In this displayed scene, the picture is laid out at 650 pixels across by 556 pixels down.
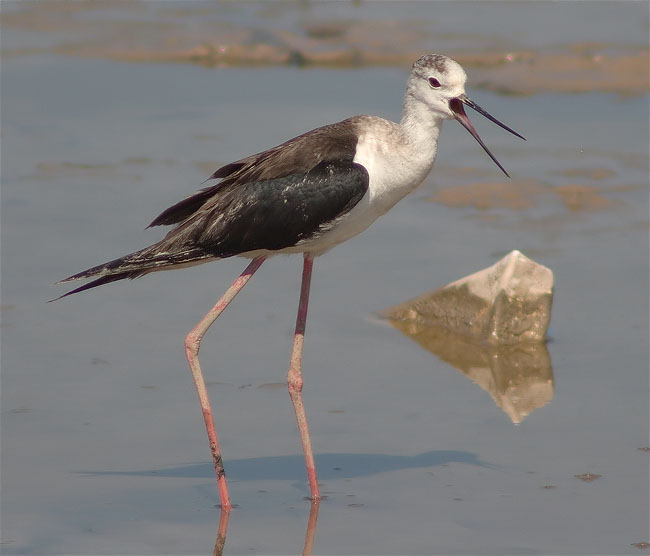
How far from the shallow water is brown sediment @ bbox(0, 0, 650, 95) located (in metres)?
1.94

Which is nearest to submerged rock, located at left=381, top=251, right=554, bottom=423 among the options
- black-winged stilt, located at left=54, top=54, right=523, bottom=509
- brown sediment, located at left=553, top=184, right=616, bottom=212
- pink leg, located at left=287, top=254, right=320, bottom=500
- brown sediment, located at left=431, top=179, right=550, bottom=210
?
pink leg, located at left=287, top=254, right=320, bottom=500

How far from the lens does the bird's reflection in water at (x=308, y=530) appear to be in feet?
18.1

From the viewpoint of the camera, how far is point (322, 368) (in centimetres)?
742

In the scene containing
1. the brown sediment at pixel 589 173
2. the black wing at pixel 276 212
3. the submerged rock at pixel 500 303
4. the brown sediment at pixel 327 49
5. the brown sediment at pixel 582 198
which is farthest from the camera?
the brown sediment at pixel 327 49

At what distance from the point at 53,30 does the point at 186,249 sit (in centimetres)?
1087

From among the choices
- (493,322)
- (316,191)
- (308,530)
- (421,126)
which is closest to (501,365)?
(493,322)

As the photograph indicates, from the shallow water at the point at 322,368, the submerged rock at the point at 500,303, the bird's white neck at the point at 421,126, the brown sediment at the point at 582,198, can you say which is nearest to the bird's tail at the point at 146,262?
the shallow water at the point at 322,368

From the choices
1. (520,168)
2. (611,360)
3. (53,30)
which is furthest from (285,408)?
(53,30)

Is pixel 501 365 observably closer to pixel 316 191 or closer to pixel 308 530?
pixel 316 191

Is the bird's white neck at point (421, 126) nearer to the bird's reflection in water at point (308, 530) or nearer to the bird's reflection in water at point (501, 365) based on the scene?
the bird's reflection in water at point (501, 365)

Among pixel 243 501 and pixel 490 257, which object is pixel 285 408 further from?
pixel 490 257

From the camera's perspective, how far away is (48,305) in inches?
321

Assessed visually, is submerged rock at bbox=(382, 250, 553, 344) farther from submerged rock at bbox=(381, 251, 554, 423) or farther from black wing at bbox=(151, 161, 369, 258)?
black wing at bbox=(151, 161, 369, 258)

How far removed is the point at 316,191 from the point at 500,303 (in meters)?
2.04
